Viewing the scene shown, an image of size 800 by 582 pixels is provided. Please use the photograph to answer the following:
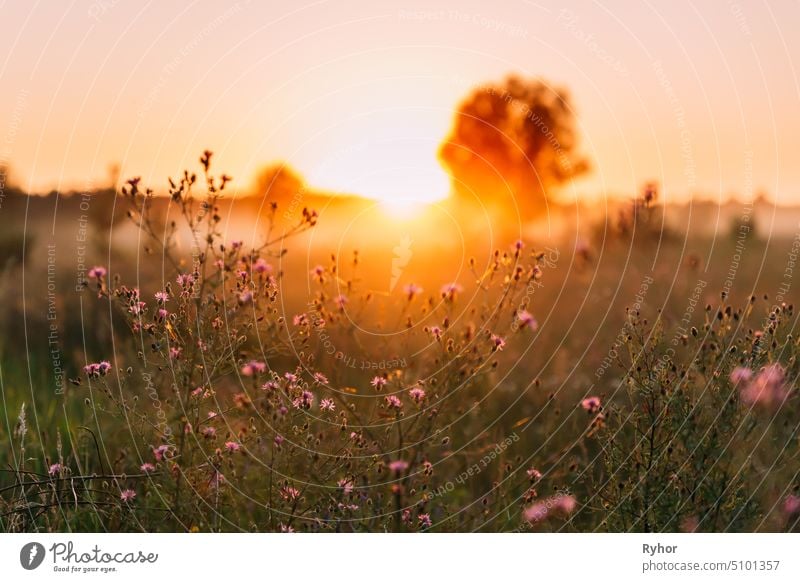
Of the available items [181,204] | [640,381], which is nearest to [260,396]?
[181,204]

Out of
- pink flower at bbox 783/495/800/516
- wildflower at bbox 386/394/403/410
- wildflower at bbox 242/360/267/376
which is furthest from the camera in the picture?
pink flower at bbox 783/495/800/516

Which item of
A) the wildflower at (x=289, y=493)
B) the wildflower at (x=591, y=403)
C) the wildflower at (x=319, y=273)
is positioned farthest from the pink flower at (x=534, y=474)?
the wildflower at (x=319, y=273)

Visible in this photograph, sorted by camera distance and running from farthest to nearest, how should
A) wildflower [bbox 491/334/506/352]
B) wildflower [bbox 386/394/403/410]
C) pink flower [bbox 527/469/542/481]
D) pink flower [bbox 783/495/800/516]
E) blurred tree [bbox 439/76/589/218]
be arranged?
1. blurred tree [bbox 439/76/589/218]
2. pink flower [bbox 783/495/800/516]
3. pink flower [bbox 527/469/542/481]
4. wildflower [bbox 491/334/506/352]
5. wildflower [bbox 386/394/403/410]

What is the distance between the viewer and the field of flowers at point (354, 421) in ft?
14.4

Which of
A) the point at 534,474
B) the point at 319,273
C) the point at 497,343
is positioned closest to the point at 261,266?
the point at 319,273

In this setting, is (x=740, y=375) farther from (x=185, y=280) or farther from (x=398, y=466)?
(x=185, y=280)

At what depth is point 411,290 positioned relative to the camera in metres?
4.70

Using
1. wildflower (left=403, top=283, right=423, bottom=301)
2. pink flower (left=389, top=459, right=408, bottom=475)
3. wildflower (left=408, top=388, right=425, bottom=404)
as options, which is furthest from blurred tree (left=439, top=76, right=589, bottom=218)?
pink flower (left=389, top=459, right=408, bottom=475)

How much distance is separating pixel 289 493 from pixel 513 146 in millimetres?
4551

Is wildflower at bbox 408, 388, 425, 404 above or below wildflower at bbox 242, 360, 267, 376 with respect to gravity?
below

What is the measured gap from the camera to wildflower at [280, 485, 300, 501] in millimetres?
4371
